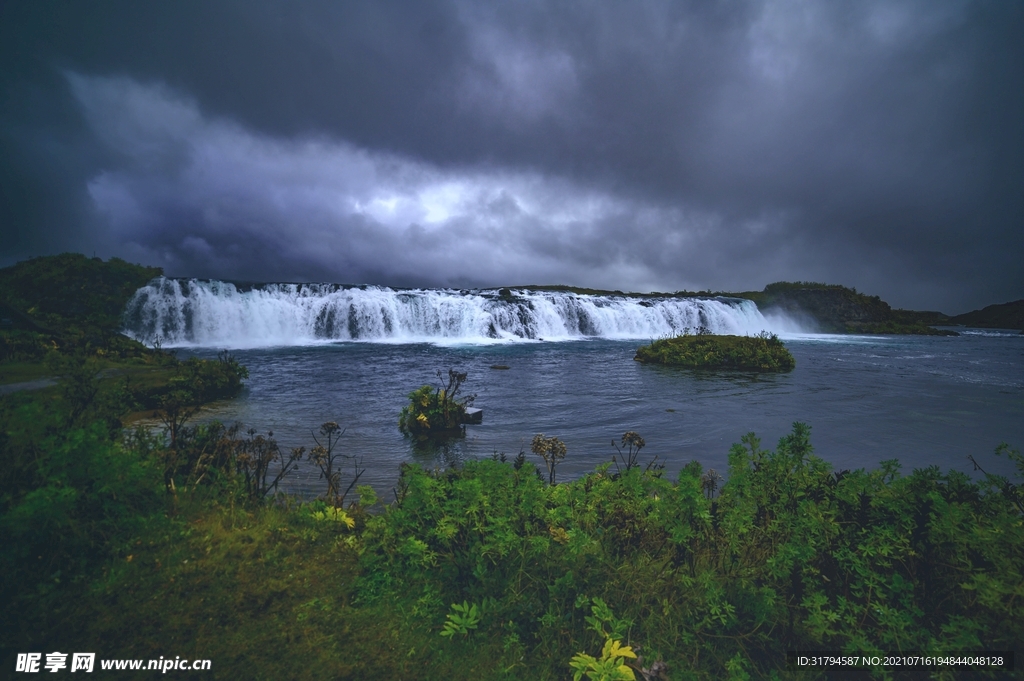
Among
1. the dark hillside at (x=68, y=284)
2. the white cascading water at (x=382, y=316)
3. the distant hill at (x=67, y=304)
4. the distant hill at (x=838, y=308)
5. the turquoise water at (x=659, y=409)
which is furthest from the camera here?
the distant hill at (x=838, y=308)

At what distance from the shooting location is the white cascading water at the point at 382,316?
3111 centimetres

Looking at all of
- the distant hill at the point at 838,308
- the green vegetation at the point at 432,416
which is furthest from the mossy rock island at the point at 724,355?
the distant hill at the point at 838,308

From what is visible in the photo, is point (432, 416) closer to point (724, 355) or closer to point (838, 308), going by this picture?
point (724, 355)

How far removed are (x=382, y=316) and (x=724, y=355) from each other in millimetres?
26063

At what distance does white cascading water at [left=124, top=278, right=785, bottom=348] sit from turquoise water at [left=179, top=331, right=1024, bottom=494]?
15.0m

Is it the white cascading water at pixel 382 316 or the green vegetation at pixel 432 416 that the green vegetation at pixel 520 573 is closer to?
the green vegetation at pixel 432 416

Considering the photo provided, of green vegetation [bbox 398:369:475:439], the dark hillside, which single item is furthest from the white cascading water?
green vegetation [bbox 398:369:475:439]

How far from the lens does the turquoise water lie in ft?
24.0

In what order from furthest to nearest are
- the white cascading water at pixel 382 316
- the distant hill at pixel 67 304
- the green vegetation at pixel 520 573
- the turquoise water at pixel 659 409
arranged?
the white cascading water at pixel 382 316 < the distant hill at pixel 67 304 < the turquoise water at pixel 659 409 < the green vegetation at pixel 520 573

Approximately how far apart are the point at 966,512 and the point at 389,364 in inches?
775

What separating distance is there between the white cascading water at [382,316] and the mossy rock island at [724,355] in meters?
11.9

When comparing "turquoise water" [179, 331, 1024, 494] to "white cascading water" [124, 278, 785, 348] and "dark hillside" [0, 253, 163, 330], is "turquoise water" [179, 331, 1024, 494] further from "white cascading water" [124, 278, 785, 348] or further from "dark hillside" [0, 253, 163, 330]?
"dark hillside" [0, 253, 163, 330]

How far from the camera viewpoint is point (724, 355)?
1952 cm

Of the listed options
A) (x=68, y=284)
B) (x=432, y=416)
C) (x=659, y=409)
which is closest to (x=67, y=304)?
(x=68, y=284)
